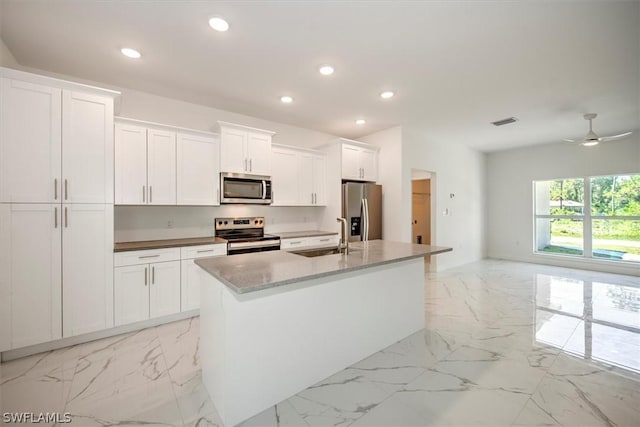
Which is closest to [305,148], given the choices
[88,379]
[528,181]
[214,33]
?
[214,33]

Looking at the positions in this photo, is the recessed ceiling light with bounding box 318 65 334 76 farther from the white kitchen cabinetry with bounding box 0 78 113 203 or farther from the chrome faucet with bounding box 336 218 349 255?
the white kitchen cabinetry with bounding box 0 78 113 203

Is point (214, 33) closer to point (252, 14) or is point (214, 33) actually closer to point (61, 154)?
point (252, 14)

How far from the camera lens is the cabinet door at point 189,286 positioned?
3092 millimetres

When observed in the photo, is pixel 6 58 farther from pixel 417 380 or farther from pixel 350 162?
pixel 417 380

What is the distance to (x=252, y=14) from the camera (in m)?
2.03

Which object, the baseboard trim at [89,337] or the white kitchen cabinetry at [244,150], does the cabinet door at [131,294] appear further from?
the white kitchen cabinetry at [244,150]

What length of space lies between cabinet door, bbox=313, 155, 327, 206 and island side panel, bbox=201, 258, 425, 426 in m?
2.39

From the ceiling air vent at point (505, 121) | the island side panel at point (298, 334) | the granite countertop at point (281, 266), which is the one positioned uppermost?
the ceiling air vent at point (505, 121)

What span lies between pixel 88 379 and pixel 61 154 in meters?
1.95

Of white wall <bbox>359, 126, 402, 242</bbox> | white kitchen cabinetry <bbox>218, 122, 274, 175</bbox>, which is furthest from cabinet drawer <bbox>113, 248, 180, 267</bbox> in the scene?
white wall <bbox>359, 126, 402, 242</bbox>

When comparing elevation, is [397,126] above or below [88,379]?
above

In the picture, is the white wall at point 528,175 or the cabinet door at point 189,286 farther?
the white wall at point 528,175

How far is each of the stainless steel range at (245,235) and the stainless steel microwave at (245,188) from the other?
0.49m

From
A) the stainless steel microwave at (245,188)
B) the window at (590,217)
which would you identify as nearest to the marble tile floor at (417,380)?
the stainless steel microwave at (245,188)
